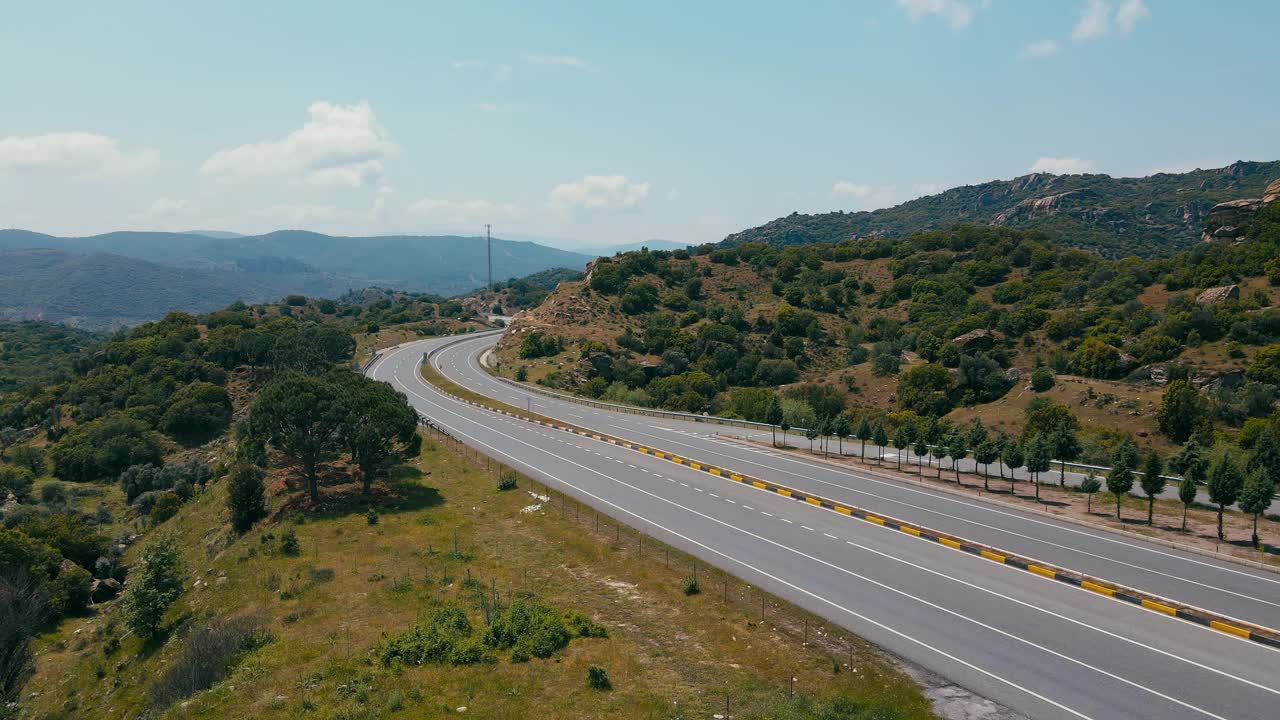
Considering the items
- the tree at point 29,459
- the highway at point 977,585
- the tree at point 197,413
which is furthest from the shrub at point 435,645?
the tree at point 29,459

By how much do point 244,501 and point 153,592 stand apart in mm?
10463

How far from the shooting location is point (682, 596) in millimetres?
25969

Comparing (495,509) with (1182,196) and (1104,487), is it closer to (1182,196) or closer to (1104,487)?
(1104,487)

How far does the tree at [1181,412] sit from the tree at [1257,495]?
30.1 meters

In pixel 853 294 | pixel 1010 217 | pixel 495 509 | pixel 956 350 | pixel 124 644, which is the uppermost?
pixel 1010 217

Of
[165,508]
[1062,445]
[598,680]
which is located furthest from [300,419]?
[1062,445]

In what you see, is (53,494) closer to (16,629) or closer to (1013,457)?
(16,629)

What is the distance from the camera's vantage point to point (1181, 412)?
54.9 meters

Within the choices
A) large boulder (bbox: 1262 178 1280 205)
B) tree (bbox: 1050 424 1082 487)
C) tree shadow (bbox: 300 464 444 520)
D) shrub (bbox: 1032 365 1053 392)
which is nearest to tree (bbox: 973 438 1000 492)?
tree (bbox: 1050 424 1082 487)

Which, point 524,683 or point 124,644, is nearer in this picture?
point 524,683

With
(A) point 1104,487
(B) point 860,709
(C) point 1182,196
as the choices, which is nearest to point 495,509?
(B) point 860,709

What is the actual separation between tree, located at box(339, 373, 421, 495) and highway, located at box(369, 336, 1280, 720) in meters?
8.55

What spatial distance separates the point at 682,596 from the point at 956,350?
6880 cm

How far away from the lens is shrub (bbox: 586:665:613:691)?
19.8m
